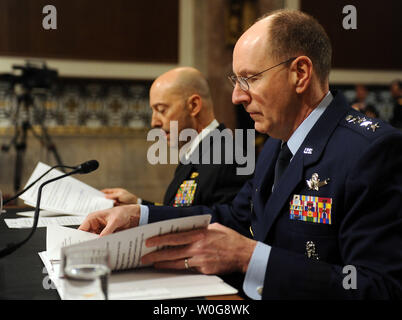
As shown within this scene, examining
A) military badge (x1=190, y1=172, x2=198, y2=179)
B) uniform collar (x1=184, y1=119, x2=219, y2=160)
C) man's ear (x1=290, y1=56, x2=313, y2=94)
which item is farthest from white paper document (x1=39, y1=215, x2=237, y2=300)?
uniform collar (x1=184, y1=119, x2=219, y2=160)

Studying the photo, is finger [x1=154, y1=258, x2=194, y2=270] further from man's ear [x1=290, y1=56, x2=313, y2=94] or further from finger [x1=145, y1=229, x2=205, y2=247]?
man's ear [x1=290, y1=56, x2=313, y2=94]

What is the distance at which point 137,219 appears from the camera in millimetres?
1449

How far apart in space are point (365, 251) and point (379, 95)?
21.2 ft

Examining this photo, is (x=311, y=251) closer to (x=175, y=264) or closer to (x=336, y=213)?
(x=336, y=213)

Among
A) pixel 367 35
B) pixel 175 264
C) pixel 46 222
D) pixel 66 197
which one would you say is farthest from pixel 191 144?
pixel 367 35

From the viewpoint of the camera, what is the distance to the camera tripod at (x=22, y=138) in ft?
17.3

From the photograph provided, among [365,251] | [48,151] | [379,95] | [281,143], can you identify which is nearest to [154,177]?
[48,151]

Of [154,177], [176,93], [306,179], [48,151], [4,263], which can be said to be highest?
[176,93]

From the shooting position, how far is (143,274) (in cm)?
105

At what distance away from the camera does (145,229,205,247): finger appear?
102cm

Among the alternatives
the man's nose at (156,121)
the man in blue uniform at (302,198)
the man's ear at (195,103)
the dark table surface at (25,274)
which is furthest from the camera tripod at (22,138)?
the man in blue uniform at (302,198)

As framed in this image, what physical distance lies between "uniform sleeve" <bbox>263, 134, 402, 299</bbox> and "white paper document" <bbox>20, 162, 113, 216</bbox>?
3.77ft
